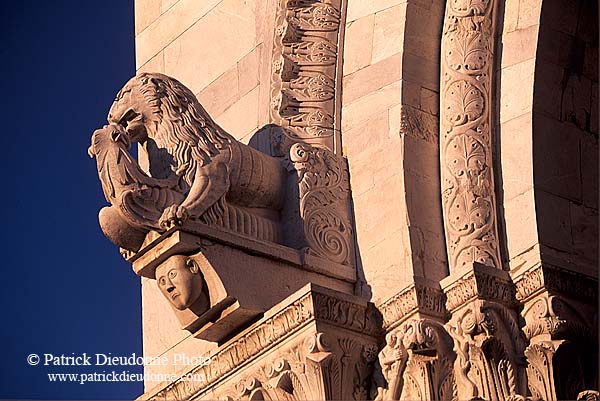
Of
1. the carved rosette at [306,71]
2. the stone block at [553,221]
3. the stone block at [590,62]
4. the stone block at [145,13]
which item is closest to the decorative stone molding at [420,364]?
the stone block at [553,221]

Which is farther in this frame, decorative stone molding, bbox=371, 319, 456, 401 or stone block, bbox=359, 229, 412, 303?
stone block, bbox=359, 229, 412, 303

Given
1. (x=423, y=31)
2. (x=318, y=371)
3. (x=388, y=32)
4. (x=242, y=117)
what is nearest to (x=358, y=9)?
(x=388, y=32)

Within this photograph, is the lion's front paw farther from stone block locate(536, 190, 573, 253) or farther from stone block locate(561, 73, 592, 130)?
stone block locate(561, 73, 592, 130)

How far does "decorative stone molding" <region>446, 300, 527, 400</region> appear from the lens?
27.4ft

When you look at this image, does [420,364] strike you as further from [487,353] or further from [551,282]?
[551,282]

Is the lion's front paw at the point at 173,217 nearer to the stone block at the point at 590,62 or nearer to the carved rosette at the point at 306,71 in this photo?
the carved rosette at the point at 306,71

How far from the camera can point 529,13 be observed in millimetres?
9258

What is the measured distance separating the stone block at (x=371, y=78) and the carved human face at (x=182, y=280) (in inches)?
51.0

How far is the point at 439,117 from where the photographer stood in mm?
9234

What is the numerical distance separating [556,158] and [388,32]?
3.49 ft

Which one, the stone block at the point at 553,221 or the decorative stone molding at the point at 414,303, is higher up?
the stone block at the point at 553,221

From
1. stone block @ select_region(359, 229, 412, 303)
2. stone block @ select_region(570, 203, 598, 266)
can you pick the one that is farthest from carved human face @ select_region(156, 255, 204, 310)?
stone block @ select_region(570, 203, 598, 266)

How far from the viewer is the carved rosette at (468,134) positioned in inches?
348

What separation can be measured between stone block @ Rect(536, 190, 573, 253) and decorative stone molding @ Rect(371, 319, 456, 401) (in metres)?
0.68
